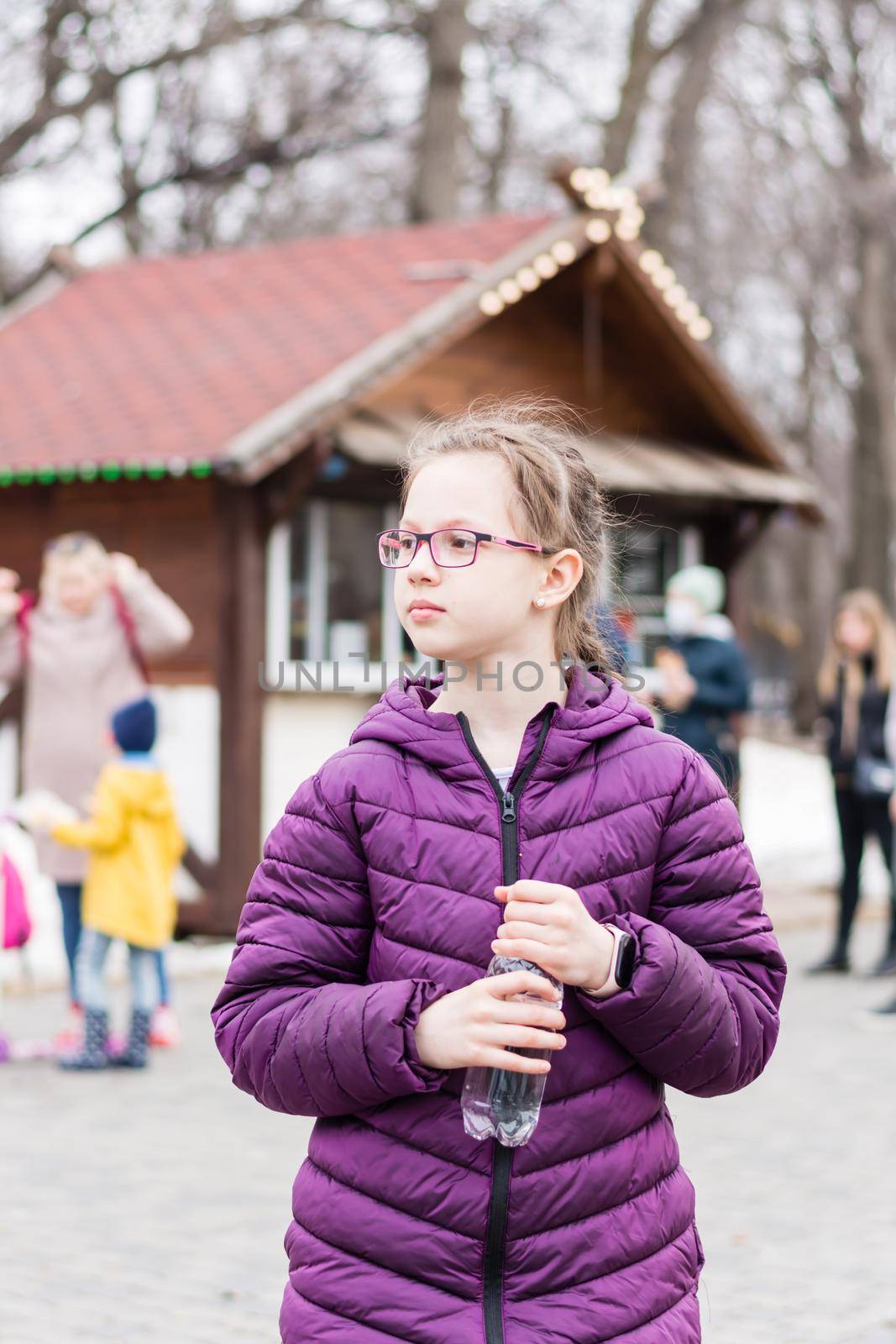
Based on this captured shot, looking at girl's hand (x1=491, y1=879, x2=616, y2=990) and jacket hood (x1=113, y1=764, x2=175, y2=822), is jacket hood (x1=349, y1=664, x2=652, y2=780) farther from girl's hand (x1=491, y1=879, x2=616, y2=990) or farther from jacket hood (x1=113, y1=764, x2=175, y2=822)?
jacket hood (x1=113, y1=764, x2=175, y2=822)

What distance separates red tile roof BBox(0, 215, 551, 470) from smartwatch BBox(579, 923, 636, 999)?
8.88 meters

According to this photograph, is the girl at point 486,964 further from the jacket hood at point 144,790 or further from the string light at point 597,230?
the string light at point 597,230

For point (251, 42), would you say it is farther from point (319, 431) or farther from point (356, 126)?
point (319, 431)

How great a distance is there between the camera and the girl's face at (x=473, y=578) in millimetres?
2273

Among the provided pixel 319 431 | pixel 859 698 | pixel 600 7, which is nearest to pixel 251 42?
pixel 600 7

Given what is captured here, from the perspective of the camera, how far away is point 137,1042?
744 centimetres

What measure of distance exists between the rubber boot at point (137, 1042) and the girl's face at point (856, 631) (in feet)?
13.6

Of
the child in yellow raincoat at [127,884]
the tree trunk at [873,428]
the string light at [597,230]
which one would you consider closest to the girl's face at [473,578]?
the child in yellow raincoat at [127,884]

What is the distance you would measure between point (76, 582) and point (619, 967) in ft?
19.6

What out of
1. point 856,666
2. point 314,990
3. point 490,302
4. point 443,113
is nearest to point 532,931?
point 314,990

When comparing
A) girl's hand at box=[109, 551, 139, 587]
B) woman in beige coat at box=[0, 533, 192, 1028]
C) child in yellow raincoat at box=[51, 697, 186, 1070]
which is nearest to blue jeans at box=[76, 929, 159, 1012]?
child in yellow raincoat at box=[51, 697, 186, 1070]

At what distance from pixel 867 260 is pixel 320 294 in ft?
51.6

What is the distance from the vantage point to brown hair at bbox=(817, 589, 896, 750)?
32.0 feet

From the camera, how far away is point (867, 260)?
27109 mm
